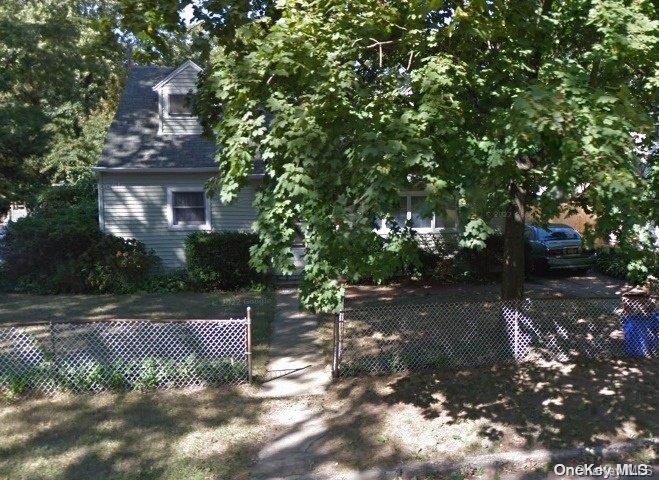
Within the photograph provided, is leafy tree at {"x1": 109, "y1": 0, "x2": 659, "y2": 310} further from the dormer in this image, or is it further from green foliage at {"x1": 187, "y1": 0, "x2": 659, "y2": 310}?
the dormer

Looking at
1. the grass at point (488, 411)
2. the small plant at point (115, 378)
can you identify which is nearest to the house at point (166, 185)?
the grass at point (488, 411)

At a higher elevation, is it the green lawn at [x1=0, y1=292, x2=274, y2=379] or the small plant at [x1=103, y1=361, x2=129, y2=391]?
the green lawn at [x1=0, y1=292, x2=274, y2=379]

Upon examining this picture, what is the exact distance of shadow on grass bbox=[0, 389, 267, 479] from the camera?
5.30m

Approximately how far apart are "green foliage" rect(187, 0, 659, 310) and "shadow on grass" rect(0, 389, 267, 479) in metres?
1.62

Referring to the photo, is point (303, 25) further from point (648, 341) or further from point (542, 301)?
point (648, 341)

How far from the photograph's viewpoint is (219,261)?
1411cm

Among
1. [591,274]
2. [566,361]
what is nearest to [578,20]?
[566,361]

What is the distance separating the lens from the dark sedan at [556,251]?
15.2 metres

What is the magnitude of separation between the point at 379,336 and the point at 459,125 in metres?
3.80

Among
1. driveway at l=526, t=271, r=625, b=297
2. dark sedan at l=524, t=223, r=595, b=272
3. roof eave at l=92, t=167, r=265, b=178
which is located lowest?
driveway at l=526, t=271, r=625, b=297

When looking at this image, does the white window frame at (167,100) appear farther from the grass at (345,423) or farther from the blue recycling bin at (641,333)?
the blue recycling bin at (641,333)

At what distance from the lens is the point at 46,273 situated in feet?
46.6

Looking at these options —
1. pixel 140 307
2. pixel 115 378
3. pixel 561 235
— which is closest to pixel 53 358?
pixel 115 378

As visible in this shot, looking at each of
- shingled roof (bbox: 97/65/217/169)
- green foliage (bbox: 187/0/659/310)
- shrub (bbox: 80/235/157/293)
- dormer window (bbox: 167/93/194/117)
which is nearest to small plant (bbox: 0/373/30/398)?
green foliage (bbox: 187/0/659/310)
